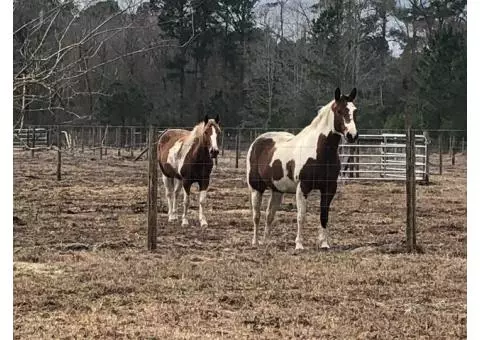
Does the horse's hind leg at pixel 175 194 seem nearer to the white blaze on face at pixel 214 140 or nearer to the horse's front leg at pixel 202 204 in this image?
the horse's front leg at pixel 202 204

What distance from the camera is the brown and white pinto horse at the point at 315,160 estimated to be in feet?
→ 20.4

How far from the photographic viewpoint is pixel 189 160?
26.4 ft

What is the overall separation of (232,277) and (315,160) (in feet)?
5.84

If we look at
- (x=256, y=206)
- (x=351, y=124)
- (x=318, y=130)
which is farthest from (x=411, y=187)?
(x=256, y=206)

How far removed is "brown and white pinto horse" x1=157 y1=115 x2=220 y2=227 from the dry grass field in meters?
0.33

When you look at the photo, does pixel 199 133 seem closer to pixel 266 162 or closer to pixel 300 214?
pixel 266 162

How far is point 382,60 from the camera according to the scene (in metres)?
26.5

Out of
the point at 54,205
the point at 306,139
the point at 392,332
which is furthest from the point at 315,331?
the point at 54,205

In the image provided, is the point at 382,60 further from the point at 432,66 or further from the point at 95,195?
the point at 95,195

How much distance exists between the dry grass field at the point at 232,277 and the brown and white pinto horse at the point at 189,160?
331 millimetres

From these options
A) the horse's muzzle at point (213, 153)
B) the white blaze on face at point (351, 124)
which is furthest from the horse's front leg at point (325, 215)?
the horse's muzzle at point (213, 153)

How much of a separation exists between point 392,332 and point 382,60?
23.9 meters

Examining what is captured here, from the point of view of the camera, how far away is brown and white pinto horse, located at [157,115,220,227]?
7.72 meters
